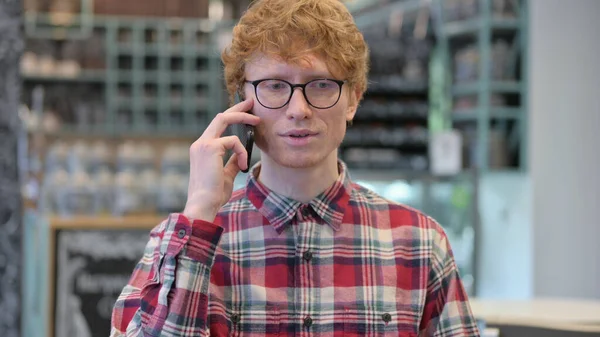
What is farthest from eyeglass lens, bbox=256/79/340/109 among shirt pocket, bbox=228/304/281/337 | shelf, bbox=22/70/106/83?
shelf, bbox=22/70/106/83

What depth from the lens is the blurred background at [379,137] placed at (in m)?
3.54

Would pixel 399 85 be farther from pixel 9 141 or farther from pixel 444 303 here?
pixel 444 303

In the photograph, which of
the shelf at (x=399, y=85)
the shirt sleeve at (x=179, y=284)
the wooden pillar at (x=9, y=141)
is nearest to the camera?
the shirt sleeve at (x=179, y=284)

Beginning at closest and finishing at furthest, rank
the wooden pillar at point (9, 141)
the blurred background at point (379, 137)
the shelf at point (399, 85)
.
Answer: the wooden pillar at point (9, 141) → the blurred background at point (379, 137) → the shelf at point (399, 85)

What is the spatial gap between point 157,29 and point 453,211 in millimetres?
5969

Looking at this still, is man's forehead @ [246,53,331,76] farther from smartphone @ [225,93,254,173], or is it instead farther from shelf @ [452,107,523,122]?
shelf @ [452,107,523,122]

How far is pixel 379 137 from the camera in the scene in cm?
688

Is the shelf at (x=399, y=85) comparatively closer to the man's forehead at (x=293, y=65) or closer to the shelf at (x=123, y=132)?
the shelf at (x=123, y=132)

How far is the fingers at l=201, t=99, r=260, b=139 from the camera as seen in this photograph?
1.34 m

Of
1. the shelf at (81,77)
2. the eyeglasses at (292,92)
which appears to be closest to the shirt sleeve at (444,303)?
the eyeglasses at (292,92)

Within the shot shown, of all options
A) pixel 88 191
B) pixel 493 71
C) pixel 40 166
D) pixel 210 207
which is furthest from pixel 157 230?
pixel 40 166

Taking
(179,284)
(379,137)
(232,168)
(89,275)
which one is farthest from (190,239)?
(379,137)

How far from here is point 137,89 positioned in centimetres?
875

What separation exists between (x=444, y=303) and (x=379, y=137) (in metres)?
5.52
